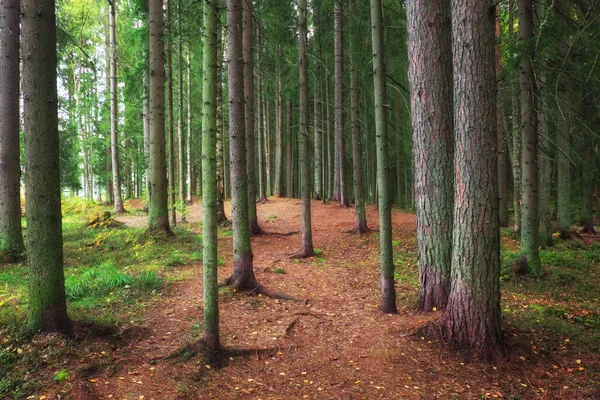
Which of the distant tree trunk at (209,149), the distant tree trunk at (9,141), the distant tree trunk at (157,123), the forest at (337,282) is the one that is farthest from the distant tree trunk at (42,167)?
the distant tree trunk at (157,123)

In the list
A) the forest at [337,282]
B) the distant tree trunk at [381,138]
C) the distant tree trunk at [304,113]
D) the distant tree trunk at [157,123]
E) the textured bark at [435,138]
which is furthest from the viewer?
the distant tree trunk at [157,123]

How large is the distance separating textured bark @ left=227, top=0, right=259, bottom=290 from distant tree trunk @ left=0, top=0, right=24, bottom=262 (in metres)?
5.38

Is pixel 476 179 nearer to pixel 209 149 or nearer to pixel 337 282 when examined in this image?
pixel 209 149

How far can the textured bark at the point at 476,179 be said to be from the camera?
4121mm

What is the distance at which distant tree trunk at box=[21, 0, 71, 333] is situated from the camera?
385cm

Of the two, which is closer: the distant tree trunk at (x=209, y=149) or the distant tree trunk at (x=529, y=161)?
the distant tree trunk at (x=209, y=149)

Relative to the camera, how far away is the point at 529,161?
742 centimetres

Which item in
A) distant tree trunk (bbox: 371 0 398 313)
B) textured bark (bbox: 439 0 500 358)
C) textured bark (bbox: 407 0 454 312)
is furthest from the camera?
distant tree trunk (bbox: 371 0 398 313)

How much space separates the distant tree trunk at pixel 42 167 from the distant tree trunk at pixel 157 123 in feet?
20.9

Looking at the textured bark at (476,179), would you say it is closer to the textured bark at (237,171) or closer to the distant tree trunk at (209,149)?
the distant tree trunk at (209,149)

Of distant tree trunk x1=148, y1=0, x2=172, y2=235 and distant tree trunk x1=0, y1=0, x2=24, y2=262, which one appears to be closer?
distant tree trunk x1=0, y1=0, x2=24, y2=262

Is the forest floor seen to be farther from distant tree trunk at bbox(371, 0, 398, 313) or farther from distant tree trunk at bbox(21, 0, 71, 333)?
distant tree trunk at bbox(371, 0, 398, 313)

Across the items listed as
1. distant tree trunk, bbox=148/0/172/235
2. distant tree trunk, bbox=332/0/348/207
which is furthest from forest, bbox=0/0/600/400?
distant tree trunk, bbox=332/0/348/207

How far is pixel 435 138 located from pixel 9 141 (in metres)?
9.10
